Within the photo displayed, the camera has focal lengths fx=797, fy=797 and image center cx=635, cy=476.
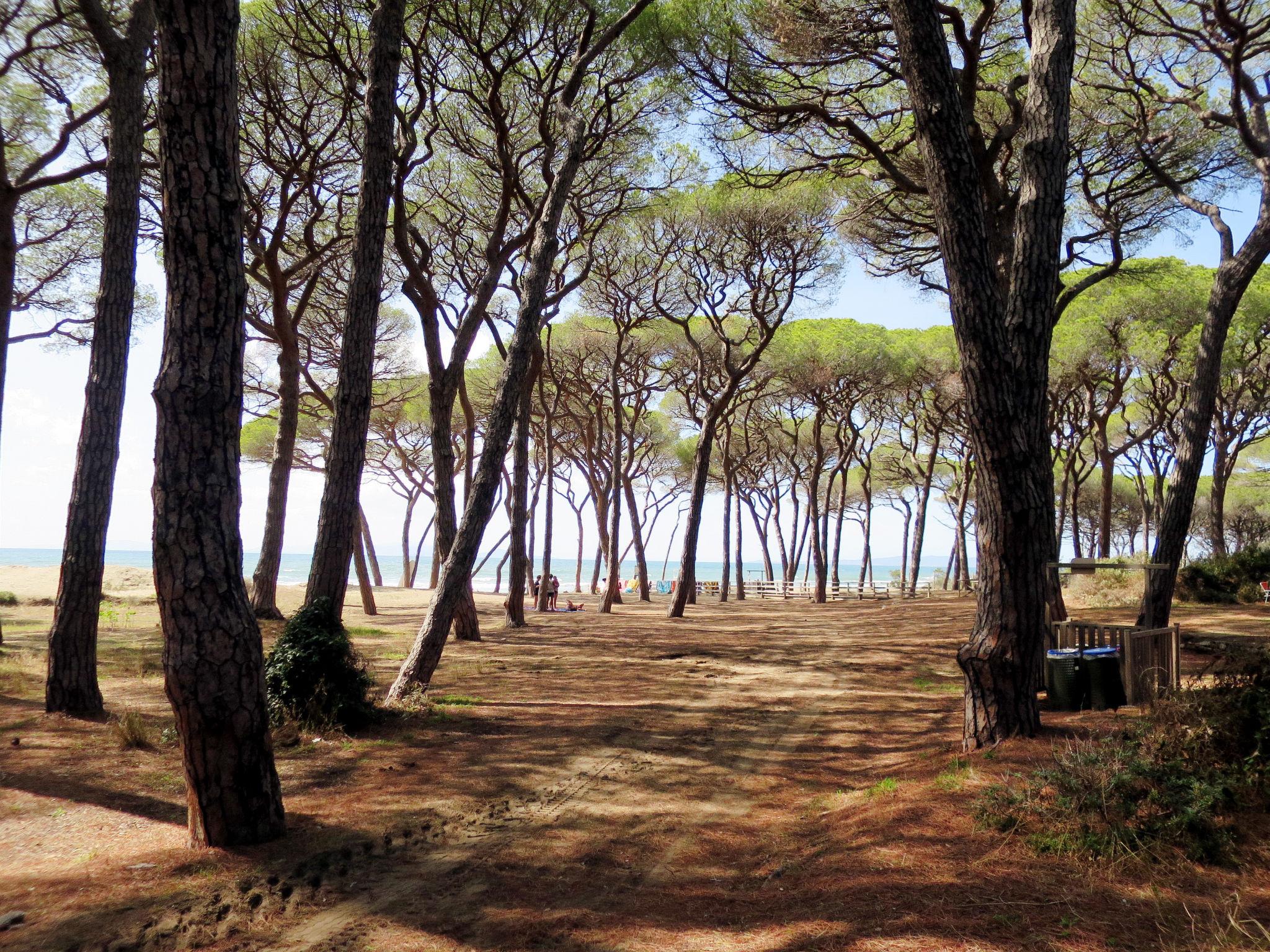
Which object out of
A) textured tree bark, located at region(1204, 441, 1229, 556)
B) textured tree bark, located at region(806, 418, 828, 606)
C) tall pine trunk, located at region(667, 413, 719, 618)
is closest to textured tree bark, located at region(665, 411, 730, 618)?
tall pine trunk, located at region(667, 413, 719, 618)

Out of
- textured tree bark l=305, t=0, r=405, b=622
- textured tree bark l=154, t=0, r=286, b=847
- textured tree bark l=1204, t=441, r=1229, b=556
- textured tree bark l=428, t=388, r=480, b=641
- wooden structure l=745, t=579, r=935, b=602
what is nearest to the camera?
textured tree bark l=154, t=0, r=286, b=847

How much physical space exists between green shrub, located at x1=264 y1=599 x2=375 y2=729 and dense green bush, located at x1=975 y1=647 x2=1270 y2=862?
4408 mm

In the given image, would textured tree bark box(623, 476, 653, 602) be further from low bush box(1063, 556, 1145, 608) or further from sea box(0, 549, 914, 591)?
sea box(0, 549, 914, 591)

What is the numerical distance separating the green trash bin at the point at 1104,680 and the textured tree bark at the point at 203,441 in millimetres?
5582

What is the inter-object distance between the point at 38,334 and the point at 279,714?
37.5 ft

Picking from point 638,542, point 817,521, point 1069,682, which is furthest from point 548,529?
point 1069,682

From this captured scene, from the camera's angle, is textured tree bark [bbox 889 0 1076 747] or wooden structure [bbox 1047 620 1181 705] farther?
wooden structure [bbox 1047 620 1181 705]

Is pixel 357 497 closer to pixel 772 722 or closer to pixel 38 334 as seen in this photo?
pixel 772 722

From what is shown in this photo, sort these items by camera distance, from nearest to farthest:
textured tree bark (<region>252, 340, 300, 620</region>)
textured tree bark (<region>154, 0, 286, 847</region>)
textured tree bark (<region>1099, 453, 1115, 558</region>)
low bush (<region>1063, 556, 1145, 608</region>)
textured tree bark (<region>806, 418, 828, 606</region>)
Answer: textured tree bark (<region>154, 0, 286, 847</region>), textured tree bark (<region>252, 340, 300, 620</region>), low bush (<region>1063, 556, 1145, 608</region>), textured tree bark (<region>1099, 453, 1115, 558</region>), textured tree bark (<region>806, 418, 828, 606</region>)

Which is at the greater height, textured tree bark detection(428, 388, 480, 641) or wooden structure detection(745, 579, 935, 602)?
textured tree bark detection(428, 388, 480, 641)

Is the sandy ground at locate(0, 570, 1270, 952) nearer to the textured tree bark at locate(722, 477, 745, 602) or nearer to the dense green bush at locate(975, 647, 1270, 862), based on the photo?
the dense green bush at locate(975, 647, 1270, 862)

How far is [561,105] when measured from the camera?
8672 millimetres

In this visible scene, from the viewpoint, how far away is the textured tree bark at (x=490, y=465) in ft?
23.0

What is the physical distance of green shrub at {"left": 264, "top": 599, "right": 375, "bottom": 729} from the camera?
5902 mm
